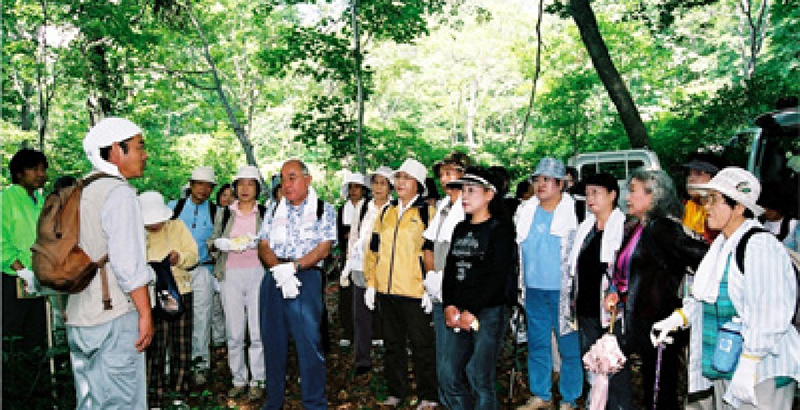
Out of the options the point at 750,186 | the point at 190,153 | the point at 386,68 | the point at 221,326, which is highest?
the point at 386,68

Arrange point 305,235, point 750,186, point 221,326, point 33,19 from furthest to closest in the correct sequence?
point 33,19, point 221,326, point 305,235, point 750,186

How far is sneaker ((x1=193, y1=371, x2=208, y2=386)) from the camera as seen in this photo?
6.15 m

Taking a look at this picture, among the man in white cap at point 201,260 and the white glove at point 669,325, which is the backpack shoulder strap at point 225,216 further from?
the white glove at point 669,325

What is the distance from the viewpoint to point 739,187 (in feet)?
10.2

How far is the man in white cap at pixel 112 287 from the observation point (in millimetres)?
3174

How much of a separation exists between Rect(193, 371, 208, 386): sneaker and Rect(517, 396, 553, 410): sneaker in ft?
11.0

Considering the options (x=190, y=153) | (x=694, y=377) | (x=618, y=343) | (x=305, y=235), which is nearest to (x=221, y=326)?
(x=305, y=235)

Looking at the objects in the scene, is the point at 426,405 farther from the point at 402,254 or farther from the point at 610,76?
the point at 610,76

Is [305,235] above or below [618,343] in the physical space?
above

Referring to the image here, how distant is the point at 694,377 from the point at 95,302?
11.4 feet

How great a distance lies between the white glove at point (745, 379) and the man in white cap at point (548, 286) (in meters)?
2.16

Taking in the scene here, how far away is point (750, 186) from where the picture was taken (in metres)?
3.11

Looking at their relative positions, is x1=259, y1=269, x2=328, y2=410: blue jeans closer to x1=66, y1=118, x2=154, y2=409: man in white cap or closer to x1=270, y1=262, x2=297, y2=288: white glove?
x1=270, y1=262, x2=297, y2=288: white glove

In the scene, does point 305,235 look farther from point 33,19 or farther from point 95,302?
point 33,19
